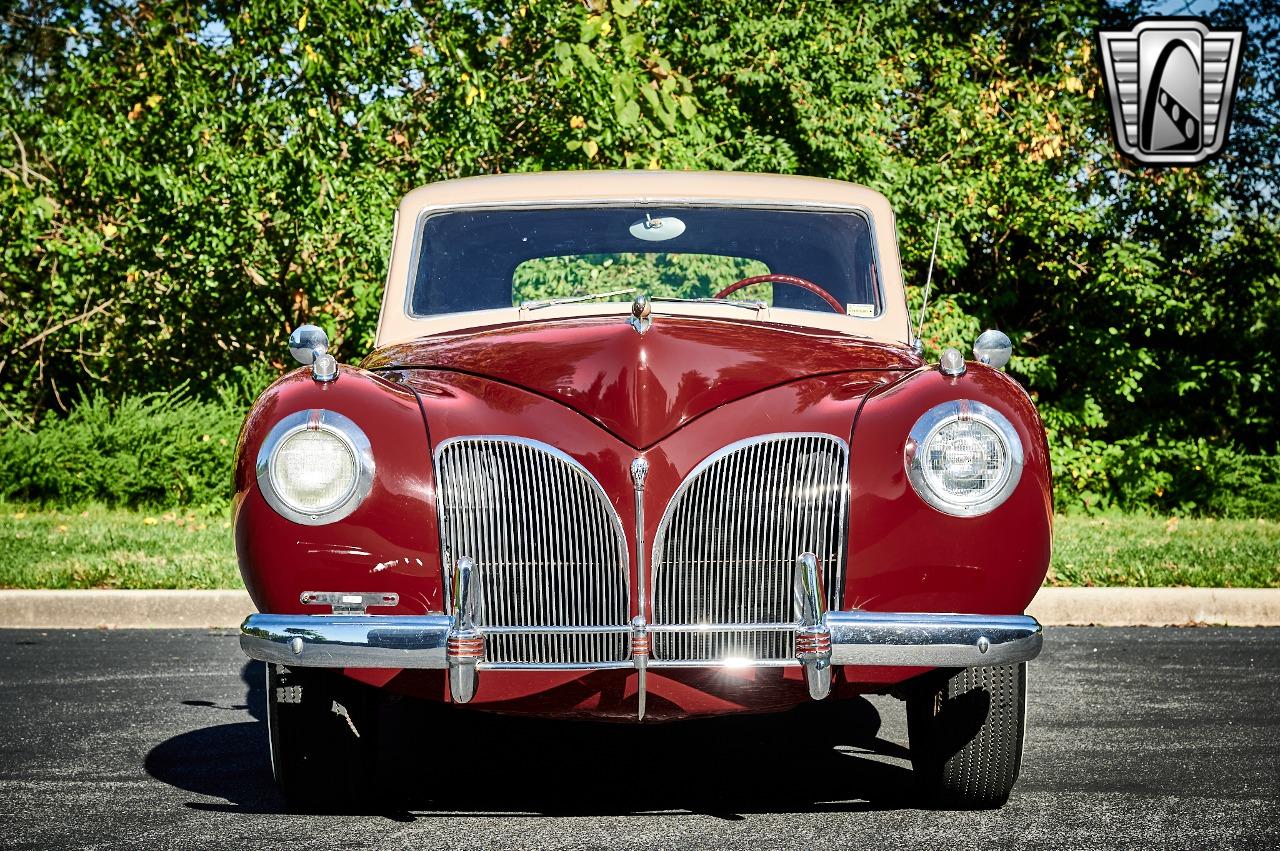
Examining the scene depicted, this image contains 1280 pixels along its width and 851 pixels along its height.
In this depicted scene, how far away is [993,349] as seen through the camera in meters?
3.79

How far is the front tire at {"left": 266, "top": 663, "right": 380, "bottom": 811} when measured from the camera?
357 cm

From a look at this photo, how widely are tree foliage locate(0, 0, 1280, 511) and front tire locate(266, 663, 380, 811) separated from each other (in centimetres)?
648

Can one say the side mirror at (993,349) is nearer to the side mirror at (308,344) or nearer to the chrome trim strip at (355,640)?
the chrome trim strip at (355,640)

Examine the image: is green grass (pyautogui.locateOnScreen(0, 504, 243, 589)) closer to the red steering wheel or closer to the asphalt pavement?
the asphalt pavement

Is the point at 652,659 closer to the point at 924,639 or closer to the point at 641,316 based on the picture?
the point at 924,639

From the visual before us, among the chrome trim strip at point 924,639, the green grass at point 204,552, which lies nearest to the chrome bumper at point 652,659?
the chrome trim strip at point 924,639

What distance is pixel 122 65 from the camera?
36.4ft

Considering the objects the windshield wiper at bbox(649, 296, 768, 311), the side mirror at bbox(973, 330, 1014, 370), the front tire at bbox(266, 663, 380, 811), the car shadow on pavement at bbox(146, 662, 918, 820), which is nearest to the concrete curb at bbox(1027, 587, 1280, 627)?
the car shadow on pavement at bbox(146, 662, 918, 820)

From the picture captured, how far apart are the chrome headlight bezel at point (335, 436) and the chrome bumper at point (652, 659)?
0.23 m

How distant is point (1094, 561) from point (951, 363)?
5340 mm

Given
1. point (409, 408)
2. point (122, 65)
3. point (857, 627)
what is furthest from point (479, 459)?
point (122, 65)

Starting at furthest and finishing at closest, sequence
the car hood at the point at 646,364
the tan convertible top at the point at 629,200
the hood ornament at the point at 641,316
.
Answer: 1. the tan convertible top at the point at 629,200
2. the hood ornament at the point at 641,316
3. the car hood at the point at 646,364

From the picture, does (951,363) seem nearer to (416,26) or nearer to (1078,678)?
(1078,678)

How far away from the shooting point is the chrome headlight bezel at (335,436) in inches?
129
